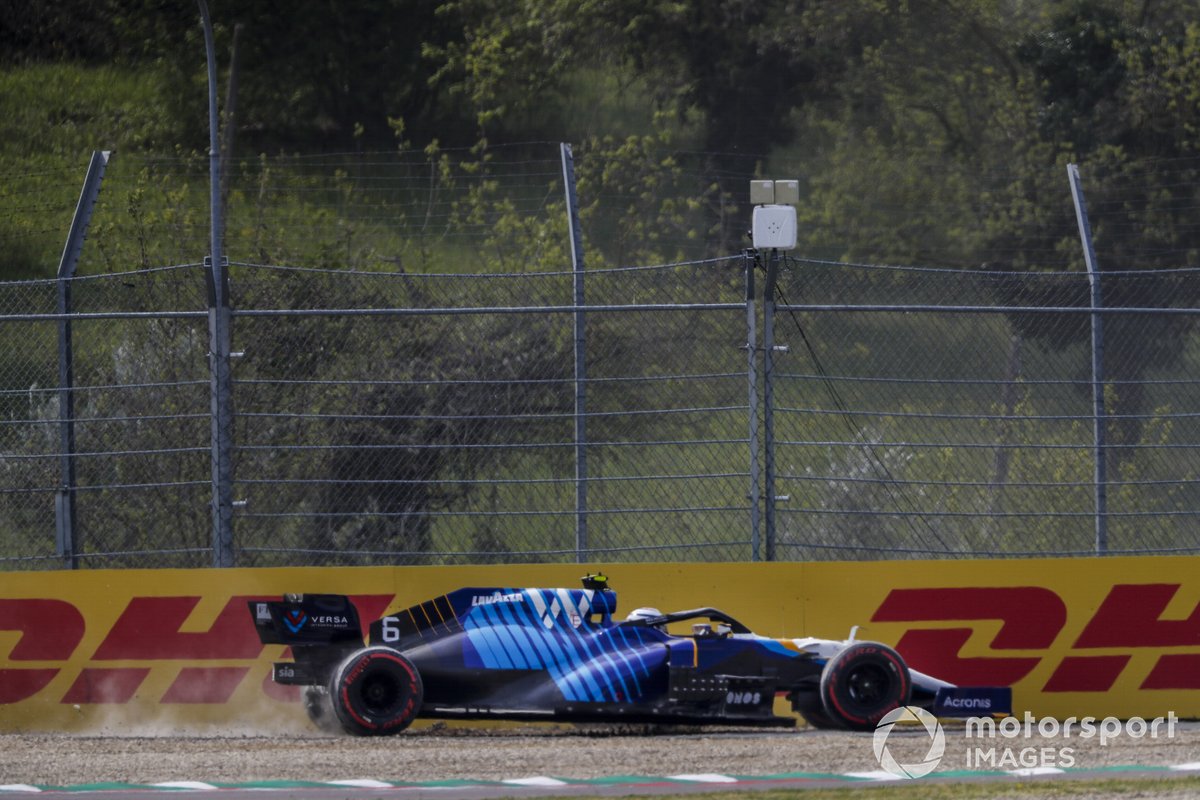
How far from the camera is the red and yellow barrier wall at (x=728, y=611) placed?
8656mm

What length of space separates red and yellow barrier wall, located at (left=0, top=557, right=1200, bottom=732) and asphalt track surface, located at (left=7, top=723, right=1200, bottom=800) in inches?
15.4

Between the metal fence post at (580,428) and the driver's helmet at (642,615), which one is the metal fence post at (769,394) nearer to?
the driver's helmet at (642,615)

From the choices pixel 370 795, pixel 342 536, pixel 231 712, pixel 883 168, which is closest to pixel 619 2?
pixel 883 168

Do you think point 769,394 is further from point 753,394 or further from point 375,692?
point 375,692

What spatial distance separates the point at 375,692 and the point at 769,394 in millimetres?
2852

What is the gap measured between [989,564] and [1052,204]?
12.2 m

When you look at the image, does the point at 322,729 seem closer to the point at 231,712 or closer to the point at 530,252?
the point at 231,712

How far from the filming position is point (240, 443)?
10328 millimetres

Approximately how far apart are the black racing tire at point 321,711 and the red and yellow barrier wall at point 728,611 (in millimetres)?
277

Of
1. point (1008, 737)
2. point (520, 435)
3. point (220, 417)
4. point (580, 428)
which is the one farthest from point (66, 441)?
point (1008, 737)

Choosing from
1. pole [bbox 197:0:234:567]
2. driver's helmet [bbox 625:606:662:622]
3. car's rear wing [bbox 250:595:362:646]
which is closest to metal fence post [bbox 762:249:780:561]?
driver's helmet [bbox 625:606:662:622]

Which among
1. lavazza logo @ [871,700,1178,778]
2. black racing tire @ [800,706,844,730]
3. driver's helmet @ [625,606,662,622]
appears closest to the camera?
lavazza logo @ [871,700,1178,778]

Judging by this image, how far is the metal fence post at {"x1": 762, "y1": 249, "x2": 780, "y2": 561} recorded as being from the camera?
28.9 feet

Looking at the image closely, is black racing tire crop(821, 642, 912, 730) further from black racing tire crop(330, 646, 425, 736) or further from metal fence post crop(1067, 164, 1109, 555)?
black racing tire crop(330, 646, 425, 736)
